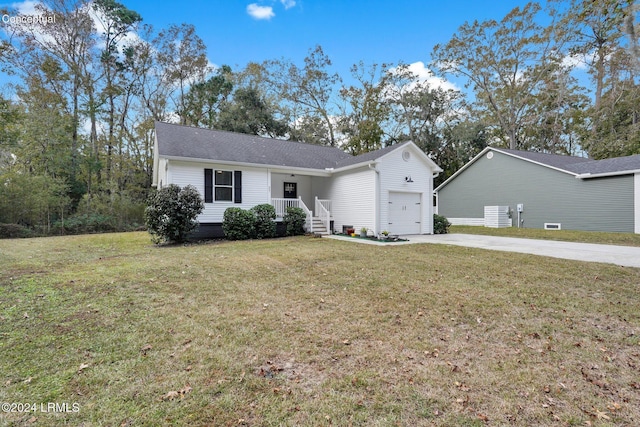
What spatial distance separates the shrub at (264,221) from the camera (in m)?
12.0

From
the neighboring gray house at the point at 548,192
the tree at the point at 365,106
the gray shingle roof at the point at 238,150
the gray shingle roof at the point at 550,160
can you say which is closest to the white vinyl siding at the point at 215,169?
the gray shingle roof at the point at 238,150

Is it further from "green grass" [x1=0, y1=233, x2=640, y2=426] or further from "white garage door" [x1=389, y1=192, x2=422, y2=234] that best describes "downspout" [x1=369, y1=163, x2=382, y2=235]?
"green grass" [x1=0, y1=233, x2=640, y2=426]

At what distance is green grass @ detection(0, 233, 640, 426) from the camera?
2105 mm

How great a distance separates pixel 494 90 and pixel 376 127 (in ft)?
34.7

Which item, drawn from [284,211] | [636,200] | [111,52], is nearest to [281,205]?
[284,211]

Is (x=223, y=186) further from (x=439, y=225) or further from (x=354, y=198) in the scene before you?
(x=439, y=225)

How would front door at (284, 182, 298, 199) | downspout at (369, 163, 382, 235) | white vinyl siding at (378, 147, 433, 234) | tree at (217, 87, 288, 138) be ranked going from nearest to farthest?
downspout at (369, 163, 382, 235) < white vinyl siding at (378, 147, 433, 234) < front door at (284, 182, 298, 199) < tree at (217, 87, 288, 138)

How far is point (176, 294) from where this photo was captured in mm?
4555

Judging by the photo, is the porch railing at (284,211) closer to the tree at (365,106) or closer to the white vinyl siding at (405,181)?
the white vinyl siding at (405,181)

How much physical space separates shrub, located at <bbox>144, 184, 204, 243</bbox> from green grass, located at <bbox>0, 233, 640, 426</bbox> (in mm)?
4427

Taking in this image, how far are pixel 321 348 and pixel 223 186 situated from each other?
10456mm

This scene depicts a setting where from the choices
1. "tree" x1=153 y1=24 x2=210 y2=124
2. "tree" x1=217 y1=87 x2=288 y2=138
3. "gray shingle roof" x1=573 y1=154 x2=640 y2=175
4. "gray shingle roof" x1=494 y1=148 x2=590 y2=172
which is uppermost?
"tree" x1=153 y1=24 x2=210 y2=124

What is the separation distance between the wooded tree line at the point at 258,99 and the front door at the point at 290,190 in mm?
9432

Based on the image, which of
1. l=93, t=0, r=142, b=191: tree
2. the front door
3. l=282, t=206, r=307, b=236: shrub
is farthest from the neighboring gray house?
l=93, t=0, r=142, b=191: tree
